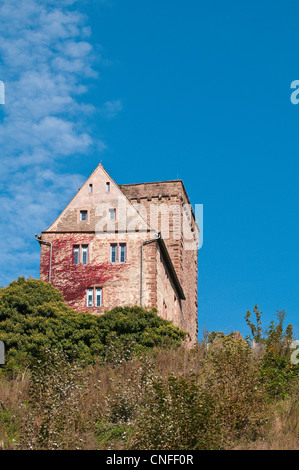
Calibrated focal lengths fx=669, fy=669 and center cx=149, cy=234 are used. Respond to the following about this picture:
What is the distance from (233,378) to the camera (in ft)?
52.0

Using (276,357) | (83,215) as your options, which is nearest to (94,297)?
(83,215)

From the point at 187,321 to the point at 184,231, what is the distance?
6.79 metres

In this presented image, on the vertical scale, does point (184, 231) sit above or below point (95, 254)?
above

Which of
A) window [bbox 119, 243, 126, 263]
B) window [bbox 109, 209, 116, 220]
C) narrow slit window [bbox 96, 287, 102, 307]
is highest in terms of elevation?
window [bbox 109, 209, 116, 220]

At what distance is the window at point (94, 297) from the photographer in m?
35.2

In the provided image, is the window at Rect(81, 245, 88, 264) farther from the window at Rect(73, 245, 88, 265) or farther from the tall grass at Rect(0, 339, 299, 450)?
the tall grass at Rect(0, 339, 299, 450)

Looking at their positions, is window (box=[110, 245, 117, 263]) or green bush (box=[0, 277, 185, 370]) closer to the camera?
green bush (box=[0, 277, 185, 370])

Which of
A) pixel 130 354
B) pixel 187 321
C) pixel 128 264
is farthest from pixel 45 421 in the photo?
pixel 187 321

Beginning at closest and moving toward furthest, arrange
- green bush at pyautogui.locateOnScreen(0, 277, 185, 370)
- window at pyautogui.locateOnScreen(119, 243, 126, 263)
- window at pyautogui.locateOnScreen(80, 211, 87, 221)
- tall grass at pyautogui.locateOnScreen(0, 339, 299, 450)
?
tall grass at pyautogui.locateOnScreen(0, 339, 299, 450) → green bush at pyautogui.locateOnScreen(0, 277, 185, 370) → window at pyautogui.locateOnScreen(119, 243, 126, 263) → window at pyautogui.locateOnScreen(80, 211, 87, 221)

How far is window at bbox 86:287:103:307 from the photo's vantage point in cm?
3516

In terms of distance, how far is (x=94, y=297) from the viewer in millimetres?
35281

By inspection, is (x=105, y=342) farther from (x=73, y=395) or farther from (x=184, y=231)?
(x=184, y=231)

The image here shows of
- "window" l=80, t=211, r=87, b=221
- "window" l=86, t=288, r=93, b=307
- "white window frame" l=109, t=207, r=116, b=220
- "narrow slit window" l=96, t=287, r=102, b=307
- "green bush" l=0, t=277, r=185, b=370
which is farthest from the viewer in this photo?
"window" l=80, t=211, r=87, b=221

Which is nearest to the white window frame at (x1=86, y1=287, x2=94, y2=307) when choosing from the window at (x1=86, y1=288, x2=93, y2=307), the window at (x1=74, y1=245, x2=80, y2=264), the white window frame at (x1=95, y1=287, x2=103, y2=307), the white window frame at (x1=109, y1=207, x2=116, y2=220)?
the window at (x1=86, y1=288, x2=93, y2=307)
